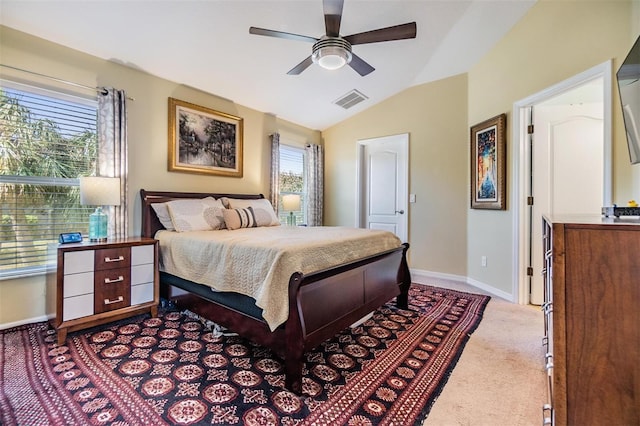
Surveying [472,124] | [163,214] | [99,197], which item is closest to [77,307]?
[99,197]

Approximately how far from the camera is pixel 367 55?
3570mm

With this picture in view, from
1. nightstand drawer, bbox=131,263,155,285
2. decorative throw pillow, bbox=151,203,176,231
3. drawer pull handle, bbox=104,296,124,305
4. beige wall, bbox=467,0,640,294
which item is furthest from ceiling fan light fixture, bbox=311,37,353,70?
drawer pull handle, bbox=104,296,124,305

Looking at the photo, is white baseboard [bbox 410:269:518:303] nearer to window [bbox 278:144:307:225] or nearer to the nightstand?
window [bbox 278:144:307:225]

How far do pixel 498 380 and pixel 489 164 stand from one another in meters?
2.70

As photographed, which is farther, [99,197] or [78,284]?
[99,197]

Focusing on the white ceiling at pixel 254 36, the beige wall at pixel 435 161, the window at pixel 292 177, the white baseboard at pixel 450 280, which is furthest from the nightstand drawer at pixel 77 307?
the beige wall at pixel 435 161

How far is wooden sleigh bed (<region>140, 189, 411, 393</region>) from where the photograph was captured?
5.51ft

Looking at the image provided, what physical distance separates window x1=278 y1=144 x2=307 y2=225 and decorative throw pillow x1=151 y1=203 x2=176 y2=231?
1.93m

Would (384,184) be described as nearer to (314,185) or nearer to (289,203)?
(314,185)

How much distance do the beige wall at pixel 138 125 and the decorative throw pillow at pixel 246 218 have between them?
2.52 feet

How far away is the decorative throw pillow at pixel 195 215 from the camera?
9.95ft

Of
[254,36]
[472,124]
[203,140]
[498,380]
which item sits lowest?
[498,380]

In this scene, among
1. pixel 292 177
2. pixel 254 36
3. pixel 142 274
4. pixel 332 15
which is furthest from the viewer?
pixel 292 177

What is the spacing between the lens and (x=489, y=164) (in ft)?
12.0
